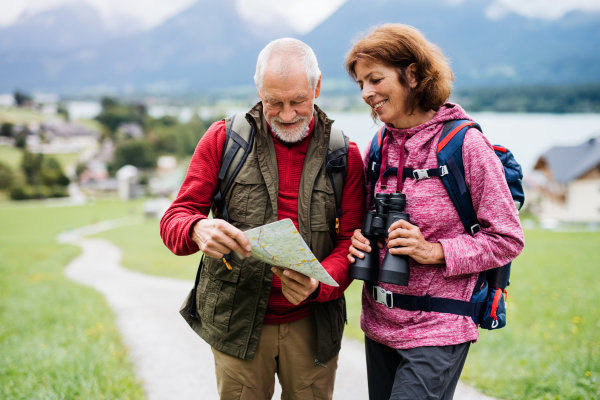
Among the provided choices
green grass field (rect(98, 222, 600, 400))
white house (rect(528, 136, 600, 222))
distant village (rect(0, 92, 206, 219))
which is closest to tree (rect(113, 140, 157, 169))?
distant village (rect(0, 92, 206, 219))

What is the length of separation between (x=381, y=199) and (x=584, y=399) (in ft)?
10.5

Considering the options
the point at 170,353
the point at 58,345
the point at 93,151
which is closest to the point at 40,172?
the point at 93,151

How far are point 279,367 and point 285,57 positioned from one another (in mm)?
1599

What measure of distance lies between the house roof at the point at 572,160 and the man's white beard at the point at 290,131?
63048mm

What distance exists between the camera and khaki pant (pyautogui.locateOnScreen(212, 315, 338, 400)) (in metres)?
2.24

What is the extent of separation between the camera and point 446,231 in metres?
1.95

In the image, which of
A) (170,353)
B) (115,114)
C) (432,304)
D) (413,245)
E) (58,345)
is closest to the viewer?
(413,245)

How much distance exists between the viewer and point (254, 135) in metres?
2.18

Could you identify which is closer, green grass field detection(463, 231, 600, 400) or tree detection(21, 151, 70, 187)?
green grass field detection(463, 231, 600, 400)

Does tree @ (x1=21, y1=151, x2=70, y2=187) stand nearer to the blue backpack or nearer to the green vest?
the green vest

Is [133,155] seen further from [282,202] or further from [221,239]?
[221,239]

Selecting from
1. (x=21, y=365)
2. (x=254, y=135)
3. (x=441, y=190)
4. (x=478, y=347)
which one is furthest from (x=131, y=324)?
(x=441, y=190)

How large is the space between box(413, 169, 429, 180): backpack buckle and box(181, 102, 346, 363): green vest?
0.45 meters

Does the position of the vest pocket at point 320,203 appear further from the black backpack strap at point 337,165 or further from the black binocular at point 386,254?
the black binocular at point 386,254
